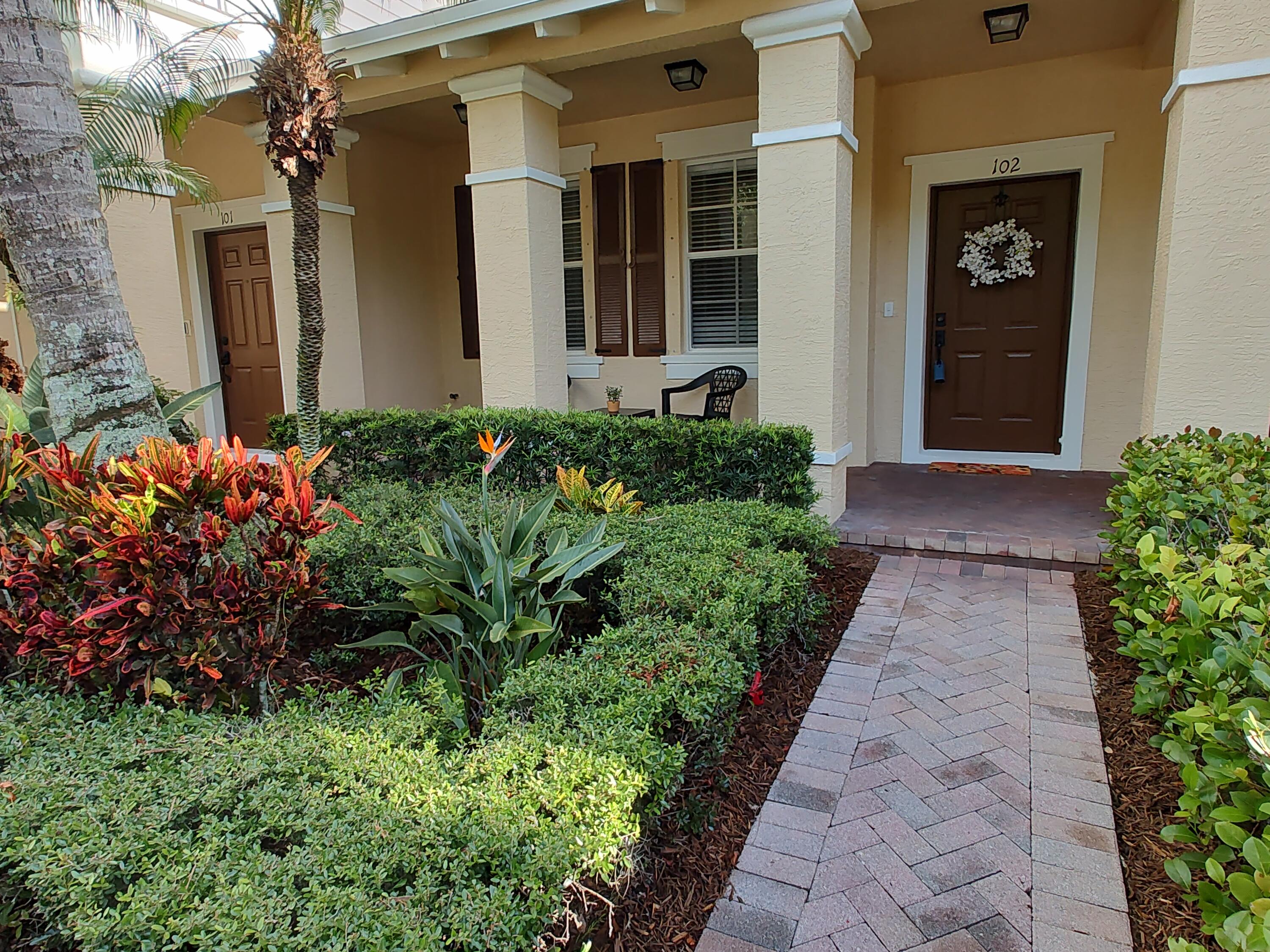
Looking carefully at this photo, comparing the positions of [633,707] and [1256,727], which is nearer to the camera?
[1256,727]

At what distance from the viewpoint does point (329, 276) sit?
256 inches

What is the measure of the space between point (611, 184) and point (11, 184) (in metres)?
5.30

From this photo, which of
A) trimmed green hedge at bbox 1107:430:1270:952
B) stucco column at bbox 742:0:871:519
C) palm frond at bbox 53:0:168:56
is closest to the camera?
trimmed green hedge at bbox 1107:430:1270:952

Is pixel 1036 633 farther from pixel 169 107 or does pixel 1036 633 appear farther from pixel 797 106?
pixel 169 107

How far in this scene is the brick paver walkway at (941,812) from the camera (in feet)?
5.93

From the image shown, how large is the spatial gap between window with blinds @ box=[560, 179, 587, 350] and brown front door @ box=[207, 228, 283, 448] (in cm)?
301

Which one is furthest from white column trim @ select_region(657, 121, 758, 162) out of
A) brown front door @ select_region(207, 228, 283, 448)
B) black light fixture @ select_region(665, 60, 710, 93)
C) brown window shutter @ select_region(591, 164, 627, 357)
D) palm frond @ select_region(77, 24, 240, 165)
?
brown front door @ select_region(207, 228, 283, 448)

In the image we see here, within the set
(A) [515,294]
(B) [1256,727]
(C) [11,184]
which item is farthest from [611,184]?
(B) [1256,727]

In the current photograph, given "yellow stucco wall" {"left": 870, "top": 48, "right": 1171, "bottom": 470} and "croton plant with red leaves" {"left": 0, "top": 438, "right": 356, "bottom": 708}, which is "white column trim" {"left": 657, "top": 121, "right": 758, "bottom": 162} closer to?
"yellow stucco wall" {"left": 870, "top": 48, "right": 1171, "bottom": 470}

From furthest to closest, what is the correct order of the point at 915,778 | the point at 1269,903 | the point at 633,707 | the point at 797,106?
the point at 797,106 < the point at 915,778 < the point at 633,707 < the point at 1269,903

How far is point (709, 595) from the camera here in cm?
251

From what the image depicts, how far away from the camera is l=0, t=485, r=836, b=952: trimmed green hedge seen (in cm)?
124

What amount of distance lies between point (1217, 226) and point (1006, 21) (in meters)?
1.90

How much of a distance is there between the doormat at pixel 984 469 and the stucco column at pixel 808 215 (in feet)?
5.90
